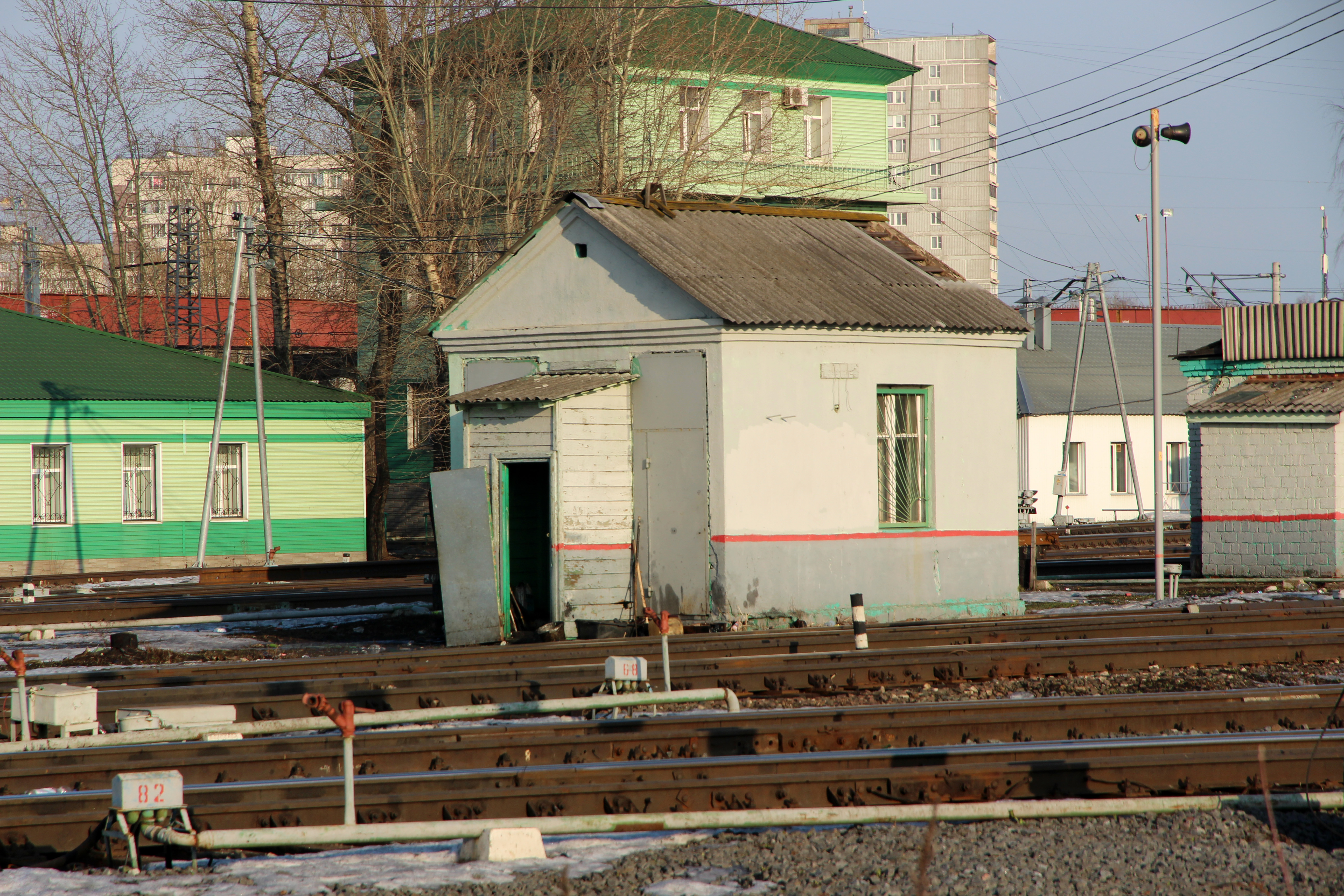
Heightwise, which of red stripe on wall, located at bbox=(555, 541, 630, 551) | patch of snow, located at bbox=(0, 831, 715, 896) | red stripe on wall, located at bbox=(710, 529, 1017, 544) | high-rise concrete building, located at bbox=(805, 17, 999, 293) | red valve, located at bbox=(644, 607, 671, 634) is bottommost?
patch of snow, located at bbox=(0, 831, 715, 896)

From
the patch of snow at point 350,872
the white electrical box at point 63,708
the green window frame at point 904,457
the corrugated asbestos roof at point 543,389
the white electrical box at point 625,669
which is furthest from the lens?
the green window frame at point 904,457

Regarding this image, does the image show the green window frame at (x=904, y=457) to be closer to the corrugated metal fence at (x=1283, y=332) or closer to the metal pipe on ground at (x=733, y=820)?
the metal pipe on ground at (x=733, y=820)

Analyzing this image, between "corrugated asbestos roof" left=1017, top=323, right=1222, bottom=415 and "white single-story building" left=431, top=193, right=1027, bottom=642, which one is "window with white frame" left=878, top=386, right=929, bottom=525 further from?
"corrugated asbestos roof" left=1017, top=323, right=1222, bottom=415

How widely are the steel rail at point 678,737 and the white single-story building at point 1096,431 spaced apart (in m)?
34.7

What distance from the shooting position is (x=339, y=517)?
3209 cm

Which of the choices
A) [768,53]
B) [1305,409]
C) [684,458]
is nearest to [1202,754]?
[684,458]

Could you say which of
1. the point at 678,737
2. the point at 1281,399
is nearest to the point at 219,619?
the point at 678,737

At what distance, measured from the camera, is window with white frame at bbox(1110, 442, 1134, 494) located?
46.4 m

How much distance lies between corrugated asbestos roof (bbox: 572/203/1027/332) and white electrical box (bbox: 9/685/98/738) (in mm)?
7831

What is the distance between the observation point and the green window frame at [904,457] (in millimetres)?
15609

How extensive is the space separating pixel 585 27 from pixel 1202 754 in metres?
27.0

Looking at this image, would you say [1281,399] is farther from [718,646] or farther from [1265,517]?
[718,646]

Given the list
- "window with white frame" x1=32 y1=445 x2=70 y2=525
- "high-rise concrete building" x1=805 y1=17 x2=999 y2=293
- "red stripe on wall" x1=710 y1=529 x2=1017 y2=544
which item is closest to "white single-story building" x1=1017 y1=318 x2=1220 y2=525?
"red stripe on wall" x1=710 y1=529 x2=1017 y2=544

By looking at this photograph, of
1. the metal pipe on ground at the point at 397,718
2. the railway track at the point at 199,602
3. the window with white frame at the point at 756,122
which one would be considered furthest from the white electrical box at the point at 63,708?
the window with white frame at the point at 756,122
